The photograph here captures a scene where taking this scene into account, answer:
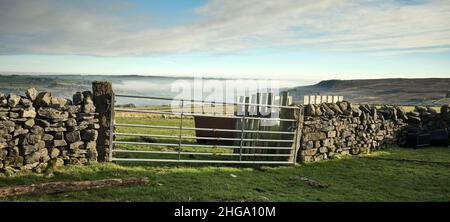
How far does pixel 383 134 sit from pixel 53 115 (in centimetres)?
1112

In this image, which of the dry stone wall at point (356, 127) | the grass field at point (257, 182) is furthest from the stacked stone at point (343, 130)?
the grass field at point (257, 182)

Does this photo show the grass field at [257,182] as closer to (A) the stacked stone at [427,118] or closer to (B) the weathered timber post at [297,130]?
(B) the weathered timber post at [297,130]

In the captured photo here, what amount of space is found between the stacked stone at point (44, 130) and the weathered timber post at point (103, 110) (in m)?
0.12

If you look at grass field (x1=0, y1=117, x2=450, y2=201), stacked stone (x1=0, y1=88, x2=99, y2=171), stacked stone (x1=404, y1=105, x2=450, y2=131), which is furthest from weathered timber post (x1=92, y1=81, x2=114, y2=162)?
stacked stone (x1=404, y1=105, x2=450, y2=131)

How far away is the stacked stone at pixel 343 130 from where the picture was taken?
401 inches

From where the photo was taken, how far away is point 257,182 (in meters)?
7.61

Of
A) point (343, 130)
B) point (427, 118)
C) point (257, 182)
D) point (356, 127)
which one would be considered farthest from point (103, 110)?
point (427, 118)

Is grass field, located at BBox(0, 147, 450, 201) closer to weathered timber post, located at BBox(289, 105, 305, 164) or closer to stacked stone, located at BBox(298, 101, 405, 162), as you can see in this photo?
weathered timber post, located at BBox(289, 105, 305, 164)

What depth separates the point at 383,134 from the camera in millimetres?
13703

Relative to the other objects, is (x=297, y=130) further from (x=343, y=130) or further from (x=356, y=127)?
(x=356, y=127)

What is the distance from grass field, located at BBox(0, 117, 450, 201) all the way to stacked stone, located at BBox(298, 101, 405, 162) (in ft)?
1.73

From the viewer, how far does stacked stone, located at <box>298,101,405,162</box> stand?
401 inches

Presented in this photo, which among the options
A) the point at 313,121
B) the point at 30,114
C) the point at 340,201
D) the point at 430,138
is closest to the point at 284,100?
the point at 313,121
